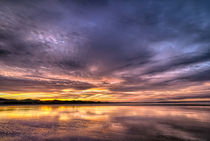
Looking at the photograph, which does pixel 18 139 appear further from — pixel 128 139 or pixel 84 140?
pixel 128 139

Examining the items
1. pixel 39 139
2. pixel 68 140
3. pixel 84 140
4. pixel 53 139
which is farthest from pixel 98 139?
pixel 39 139

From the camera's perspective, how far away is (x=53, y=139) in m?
9.34

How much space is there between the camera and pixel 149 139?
938cm

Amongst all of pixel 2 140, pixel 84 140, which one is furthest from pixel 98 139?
pixel 2 140

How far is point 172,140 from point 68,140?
7.83 meters

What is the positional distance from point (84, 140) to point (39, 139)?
3.43 meters

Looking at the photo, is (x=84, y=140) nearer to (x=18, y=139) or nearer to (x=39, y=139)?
(x=39, y=139)

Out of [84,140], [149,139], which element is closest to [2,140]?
[84,140]

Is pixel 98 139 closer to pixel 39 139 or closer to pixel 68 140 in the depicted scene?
pixel 68 140

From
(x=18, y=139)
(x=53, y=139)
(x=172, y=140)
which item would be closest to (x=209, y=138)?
(x=172, y=140)

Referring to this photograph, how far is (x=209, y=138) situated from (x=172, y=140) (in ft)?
10.0

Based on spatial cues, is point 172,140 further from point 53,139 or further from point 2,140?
point 2,140

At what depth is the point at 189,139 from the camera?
9.47 m

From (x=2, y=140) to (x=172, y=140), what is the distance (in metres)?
12.6
